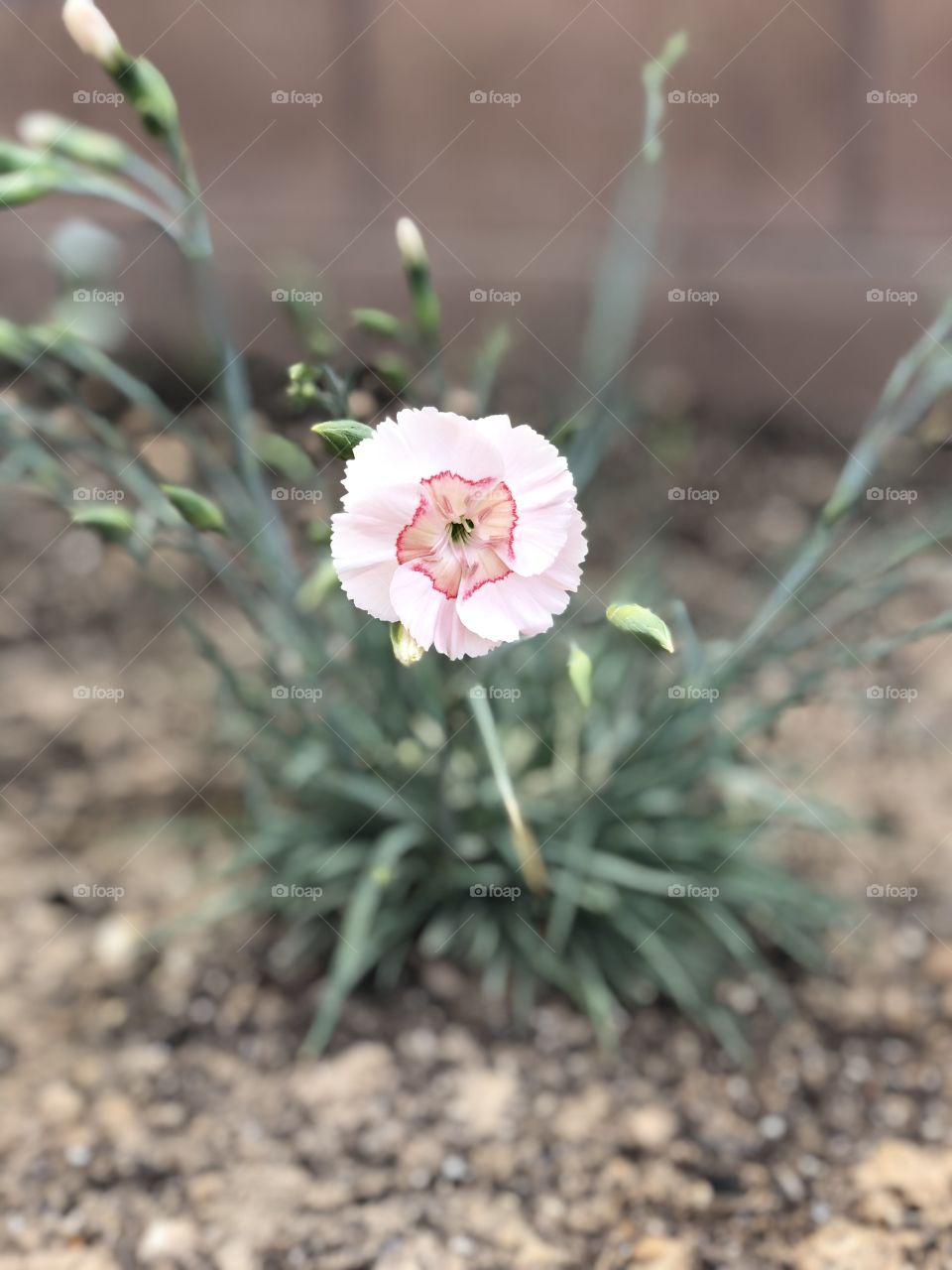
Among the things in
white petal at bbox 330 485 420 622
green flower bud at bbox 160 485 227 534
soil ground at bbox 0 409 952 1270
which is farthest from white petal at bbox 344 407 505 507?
soil ground at bbox 0 409 952 1270

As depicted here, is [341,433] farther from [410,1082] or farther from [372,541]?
[410,1082]

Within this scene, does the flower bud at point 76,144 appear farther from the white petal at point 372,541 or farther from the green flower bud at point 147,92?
the white petal at point 372,541

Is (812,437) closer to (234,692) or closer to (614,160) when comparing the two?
(614,160)

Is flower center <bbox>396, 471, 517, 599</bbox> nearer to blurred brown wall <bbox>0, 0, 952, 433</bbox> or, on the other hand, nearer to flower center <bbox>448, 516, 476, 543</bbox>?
flower center <bbox>448, 516, 476, 543</bbox>

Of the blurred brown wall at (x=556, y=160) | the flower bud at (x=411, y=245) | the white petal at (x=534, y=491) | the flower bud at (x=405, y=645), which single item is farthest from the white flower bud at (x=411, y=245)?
the blurred brown wall at (x=556, y=160)

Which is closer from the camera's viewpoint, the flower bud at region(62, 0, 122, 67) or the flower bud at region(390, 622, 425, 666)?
the flower bud at region(390, 622, 425, 666)
